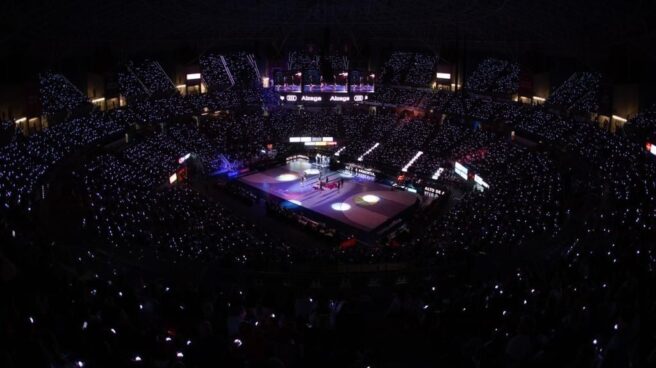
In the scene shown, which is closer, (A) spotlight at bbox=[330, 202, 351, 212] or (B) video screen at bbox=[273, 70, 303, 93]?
(A) spotlight at bbox=[330, 202, 351, 212]

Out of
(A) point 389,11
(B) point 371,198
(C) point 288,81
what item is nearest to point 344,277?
(B) point 371,198

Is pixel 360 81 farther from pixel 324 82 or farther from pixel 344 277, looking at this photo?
pixel 344 277

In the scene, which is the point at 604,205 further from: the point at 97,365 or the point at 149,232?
the point at 97,365

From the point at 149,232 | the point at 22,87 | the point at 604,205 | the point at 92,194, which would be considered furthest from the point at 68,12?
the point at 604,205

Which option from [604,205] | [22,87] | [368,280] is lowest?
[368,280]

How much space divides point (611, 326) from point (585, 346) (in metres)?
2.07

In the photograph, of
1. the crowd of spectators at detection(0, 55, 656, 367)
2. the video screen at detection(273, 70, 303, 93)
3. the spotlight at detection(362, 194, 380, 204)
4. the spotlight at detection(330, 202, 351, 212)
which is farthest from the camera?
the video screen at detection(273, 70, 303, 93)

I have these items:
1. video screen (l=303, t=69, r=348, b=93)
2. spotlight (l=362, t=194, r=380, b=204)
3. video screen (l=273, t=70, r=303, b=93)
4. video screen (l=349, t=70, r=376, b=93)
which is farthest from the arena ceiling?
spotlight (l=362, t=194, r=380, b=204)

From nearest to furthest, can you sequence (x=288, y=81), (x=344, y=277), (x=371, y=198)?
(x=344, y=277), (x=371, y=198), (x=288, y=81)

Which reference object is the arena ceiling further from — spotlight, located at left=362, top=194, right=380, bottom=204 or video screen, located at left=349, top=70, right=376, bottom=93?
spotlight, located at left=362, top=194, right=380, bottom=204

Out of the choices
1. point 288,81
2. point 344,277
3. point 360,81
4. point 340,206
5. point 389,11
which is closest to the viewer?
point 344,277

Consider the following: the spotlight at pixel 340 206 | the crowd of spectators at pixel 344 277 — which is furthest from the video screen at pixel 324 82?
the crowd of spectators at pixel 344 277

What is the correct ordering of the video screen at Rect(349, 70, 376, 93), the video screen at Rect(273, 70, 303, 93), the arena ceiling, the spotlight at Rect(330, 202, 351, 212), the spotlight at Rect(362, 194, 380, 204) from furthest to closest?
the video screen at Rect(349, 70, 376, 93), the video screen at Rect(273, 70, 303, 93), the spotlight at Rect(362, 194, 380, 204), the spotlight at Rect(330, 202, 351, 212), the arena ceiling

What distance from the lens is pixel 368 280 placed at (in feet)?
74.9
